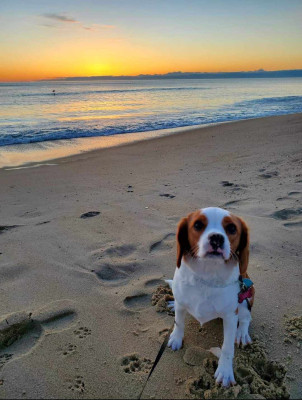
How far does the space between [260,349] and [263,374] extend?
21cm

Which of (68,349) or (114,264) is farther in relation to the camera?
(114,264)

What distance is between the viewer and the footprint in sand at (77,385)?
2230 mm

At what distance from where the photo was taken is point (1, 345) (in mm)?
2590

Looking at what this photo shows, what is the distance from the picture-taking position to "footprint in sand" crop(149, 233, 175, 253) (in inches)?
159

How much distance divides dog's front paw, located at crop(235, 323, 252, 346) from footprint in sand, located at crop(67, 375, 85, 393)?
1190 mm

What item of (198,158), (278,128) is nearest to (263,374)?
(198,158)

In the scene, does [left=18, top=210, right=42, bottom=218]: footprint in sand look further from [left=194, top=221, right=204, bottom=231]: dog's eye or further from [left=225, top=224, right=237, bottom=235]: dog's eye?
[left=225, top=224, right=237, bottom=235]: dog's eye

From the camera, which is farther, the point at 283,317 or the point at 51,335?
the point at 283,317

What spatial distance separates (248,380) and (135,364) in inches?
31.1

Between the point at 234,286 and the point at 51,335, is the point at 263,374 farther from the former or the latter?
the point at 51,335

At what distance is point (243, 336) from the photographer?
8.63 feet

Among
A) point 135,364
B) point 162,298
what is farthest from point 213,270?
point 162,298

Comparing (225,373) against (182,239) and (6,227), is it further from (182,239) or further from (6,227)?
(6,227)

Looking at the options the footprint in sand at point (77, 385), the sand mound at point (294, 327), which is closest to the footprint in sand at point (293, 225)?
the sand mound at point (294, 327)
